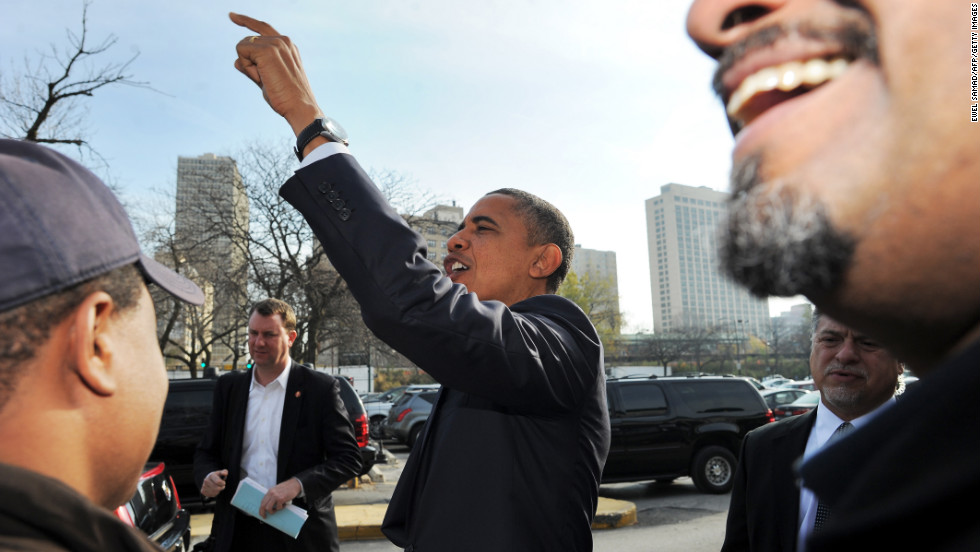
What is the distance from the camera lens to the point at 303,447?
14.0 feet

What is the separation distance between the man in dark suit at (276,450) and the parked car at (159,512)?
2.67 ft

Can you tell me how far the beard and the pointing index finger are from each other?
4.94 feet

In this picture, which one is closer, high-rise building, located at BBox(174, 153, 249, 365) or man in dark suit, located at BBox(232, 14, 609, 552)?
man in dark suit, located at BBox(232, 14, 609, 552)

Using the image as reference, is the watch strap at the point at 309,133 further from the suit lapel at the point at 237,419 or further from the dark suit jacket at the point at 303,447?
the suit lapel at the point at 237,419

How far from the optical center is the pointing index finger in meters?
1.86

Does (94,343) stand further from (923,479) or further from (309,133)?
(923,479)

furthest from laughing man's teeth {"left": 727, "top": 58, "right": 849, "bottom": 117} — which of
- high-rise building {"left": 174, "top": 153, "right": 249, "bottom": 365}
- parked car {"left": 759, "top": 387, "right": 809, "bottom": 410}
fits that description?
high-rise building {"left": 174, "top": 153, "right": 249, "bottom": 365}

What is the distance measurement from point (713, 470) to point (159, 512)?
891cm

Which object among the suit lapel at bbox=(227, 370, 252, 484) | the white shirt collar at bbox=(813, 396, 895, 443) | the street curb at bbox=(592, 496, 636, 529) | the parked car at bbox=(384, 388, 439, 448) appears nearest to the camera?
the white shirt collar at bbox=(813, 396, 895, 443)

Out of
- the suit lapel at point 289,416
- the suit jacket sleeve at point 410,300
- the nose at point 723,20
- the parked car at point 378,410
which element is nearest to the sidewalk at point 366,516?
the suit lapel at point 289,416

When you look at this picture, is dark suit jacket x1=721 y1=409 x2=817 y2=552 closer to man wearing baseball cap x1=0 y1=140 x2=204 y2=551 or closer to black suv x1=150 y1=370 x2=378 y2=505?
man wearing baseball cap x1=0 y1=140 x2=204 y2=551

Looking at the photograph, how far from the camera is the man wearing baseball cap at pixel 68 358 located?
912 millimetres

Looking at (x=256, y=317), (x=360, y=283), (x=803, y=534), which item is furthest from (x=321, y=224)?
(x=256, y=317)

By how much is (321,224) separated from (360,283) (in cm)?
21
